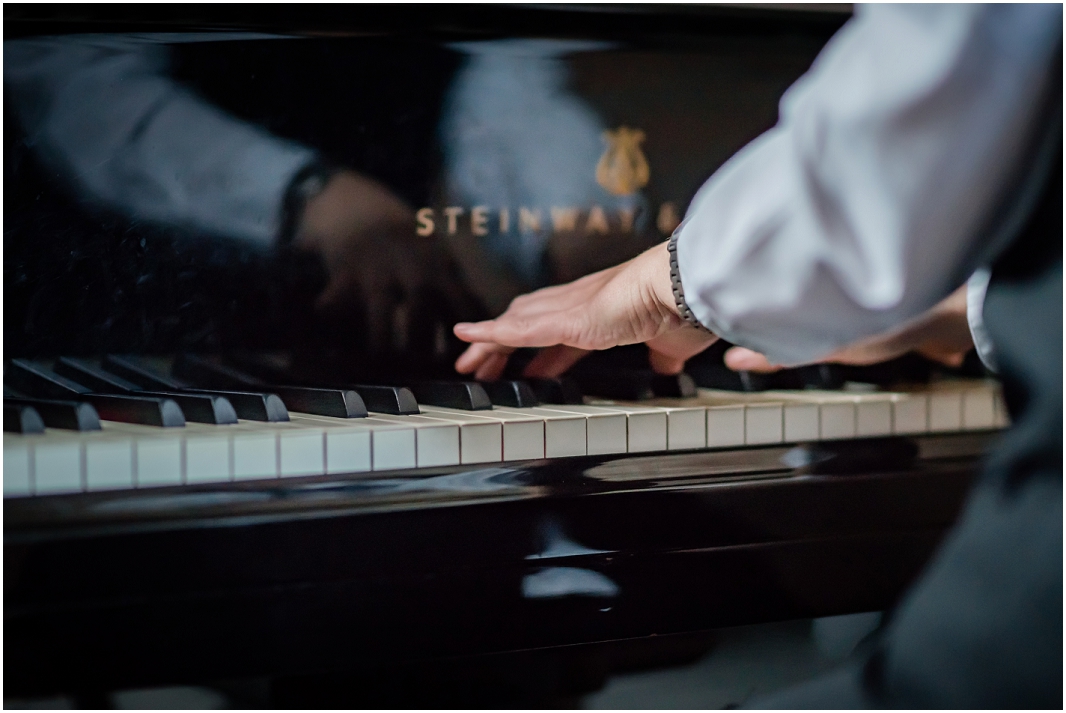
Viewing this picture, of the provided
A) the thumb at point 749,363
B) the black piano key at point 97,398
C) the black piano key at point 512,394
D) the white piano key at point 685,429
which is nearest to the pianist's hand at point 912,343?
the thumb at point 749,363

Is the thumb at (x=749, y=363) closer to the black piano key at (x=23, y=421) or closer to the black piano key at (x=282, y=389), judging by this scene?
the black piano key at (x=282, y=389)

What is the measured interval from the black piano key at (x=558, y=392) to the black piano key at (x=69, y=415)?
1.46 feet

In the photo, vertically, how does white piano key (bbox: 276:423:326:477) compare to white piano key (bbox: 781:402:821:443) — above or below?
above

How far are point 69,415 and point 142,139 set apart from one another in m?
0.31

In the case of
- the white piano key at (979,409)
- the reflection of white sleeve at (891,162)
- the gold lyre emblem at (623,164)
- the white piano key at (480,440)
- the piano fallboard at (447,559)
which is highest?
the gold lyre emblem at (623,164)

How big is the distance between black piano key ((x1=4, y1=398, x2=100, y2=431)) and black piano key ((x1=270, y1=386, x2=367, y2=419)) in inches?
7.3

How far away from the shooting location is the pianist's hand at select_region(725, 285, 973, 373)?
1.13m

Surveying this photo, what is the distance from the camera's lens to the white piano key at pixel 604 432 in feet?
2.87

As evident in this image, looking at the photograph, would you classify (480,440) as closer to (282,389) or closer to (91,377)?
(282,389)

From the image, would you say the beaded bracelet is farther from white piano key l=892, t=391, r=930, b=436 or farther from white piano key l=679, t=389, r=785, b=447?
white piano key l=892, t=391, r=930, b=436

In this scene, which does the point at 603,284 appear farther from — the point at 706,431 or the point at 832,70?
the point at 832,70

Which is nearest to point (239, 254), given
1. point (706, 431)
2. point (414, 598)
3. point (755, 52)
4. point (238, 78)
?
point (238, 78)

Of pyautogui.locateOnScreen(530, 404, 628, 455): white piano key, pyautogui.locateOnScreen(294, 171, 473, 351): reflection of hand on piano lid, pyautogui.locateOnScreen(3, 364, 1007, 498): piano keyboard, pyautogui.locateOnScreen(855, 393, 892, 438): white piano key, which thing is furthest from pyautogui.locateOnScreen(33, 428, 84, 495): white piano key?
pyautogui.locateOnScreen(855, 393, 892, 438): white piano key

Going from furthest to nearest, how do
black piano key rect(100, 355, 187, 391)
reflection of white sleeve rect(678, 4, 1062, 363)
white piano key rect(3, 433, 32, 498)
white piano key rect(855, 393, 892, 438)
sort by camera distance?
1. white piano key rect(855, 393, 892, 438)
2. black piano key rect(100, 355, 187, 391)
3. white piano key rect(3, 433, 32, 498)
4. reflection of white sleeve rect(678, 4, 1062, 363)
